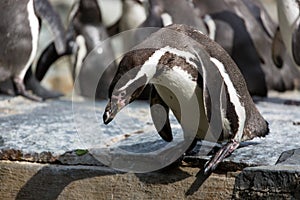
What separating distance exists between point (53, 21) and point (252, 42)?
1270 millimetres

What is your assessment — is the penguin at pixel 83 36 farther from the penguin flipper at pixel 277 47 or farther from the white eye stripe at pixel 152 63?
the white eye stripe at pixel 152 63

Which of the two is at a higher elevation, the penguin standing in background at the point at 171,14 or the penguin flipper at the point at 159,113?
the penguin flipper at the point at 159,113

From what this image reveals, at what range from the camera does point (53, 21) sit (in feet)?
16.3

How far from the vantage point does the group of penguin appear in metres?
2.64

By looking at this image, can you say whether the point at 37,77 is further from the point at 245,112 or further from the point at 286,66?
the point at 245,112

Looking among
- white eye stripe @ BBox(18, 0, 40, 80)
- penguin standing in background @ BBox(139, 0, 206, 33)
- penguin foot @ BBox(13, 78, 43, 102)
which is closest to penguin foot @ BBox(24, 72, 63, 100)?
penguin foot @ BBox(13, 78, 43, 102)

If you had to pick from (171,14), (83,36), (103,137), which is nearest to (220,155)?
(103,137)

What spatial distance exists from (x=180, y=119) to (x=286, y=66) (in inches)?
117

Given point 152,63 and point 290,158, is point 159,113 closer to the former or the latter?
point 152,63

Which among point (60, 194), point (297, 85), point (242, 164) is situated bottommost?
point (297, 85)

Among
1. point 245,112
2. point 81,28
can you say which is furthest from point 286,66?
point 245,112

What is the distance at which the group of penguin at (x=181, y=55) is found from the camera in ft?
8.65

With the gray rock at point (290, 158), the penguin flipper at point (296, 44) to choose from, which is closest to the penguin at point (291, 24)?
the penguin flipper at point (296, 44)

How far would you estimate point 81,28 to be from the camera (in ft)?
18.0
